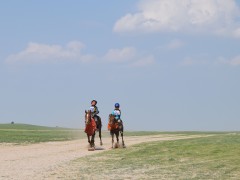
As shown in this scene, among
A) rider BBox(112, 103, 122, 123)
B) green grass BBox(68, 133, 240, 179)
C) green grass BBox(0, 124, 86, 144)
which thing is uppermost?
rider BBox(112, 103, 122, 123)

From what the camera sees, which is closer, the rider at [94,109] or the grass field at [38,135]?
the rider at [94,109]

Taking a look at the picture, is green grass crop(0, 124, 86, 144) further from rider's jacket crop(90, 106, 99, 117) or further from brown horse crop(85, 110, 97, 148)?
brown horse crop(85, 110, 97, 148)

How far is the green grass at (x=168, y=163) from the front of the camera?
730 inches

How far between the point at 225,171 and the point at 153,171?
2444 mm

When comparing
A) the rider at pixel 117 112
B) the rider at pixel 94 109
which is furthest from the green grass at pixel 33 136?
the rider at pixel 117 112

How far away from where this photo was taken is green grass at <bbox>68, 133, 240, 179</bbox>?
18.5m

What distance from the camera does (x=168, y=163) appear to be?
22.0 meters

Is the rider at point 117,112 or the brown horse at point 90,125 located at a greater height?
the rider at point 117,112

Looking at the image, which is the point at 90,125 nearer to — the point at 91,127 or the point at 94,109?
the point at 91,127

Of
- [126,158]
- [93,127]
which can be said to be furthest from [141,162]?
[93,127]

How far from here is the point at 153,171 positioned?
1945 centimetres

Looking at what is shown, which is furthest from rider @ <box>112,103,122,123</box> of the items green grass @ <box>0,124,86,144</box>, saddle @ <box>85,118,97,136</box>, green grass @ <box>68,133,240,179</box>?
green grass @ <box>0,124,86,144</box>

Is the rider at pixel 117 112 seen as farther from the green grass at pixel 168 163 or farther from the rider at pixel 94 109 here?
the green grass at pixel 168 163

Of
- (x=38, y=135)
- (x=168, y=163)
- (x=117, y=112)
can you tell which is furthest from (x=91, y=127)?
(x=38, y=135)
